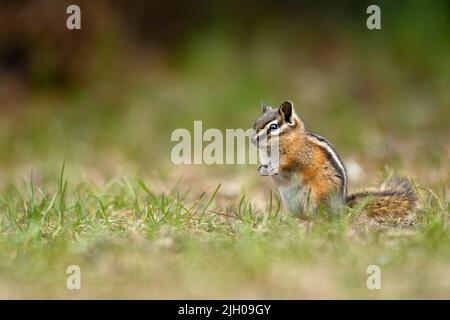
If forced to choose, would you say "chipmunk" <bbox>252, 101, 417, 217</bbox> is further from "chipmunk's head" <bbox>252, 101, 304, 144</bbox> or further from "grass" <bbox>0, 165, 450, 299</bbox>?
"grass" <bbox>0, 165, 450, 299</bbox>

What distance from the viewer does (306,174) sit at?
7.12m

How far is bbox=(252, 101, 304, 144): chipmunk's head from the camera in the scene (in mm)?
7059

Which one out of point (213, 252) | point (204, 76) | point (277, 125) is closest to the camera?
point (213, 252)

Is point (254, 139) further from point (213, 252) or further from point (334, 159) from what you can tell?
point (213, 252)

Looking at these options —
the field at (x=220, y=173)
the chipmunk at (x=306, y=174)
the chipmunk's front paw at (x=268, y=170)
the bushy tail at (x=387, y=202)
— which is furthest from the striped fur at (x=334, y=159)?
the chipmunk's front paw at (x=268, y=170)

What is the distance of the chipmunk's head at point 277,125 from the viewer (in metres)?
7.06

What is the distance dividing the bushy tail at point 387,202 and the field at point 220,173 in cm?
11

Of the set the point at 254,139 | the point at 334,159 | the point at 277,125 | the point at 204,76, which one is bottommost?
the point at 334,159

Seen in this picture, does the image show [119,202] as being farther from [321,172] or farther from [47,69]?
[47,69]

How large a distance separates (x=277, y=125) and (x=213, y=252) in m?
1.30

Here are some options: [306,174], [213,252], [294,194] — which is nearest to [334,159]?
[306,174]
